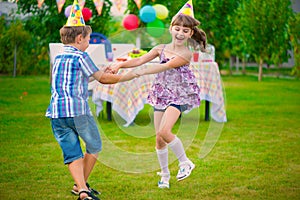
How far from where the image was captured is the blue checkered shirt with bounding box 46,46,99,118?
352cm

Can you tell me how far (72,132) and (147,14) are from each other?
7.44 metres

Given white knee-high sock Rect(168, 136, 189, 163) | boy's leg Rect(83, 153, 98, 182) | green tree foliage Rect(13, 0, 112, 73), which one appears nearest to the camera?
boy's leg Rect(83, 153, 98, 182)

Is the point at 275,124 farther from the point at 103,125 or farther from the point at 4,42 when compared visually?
the point at 4,42

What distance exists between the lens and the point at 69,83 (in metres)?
3.53

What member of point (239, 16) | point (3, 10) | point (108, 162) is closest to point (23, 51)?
point (3, 10)

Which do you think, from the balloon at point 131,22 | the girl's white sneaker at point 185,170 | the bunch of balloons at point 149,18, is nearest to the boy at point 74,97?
the girl's white sneaker at point 185,170

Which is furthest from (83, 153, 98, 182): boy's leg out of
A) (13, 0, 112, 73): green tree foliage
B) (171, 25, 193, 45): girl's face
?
(13, 0, 112, 73): green tree foliage

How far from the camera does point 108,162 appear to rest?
4207mm

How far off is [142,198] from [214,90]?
3.61 meters

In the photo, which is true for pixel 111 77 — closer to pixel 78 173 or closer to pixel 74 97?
pixel 74 97

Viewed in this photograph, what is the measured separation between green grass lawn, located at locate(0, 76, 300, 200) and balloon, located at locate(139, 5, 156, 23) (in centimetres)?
289

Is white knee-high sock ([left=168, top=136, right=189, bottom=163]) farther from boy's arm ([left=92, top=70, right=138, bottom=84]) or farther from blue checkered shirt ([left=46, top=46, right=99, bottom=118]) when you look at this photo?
blue checkered shirt ([left=46, top=46, right=99, bottom=118])

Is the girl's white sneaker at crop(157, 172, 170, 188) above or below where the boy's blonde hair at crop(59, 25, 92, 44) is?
below

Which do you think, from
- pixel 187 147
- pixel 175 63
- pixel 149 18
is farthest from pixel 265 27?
pixel 175 63
